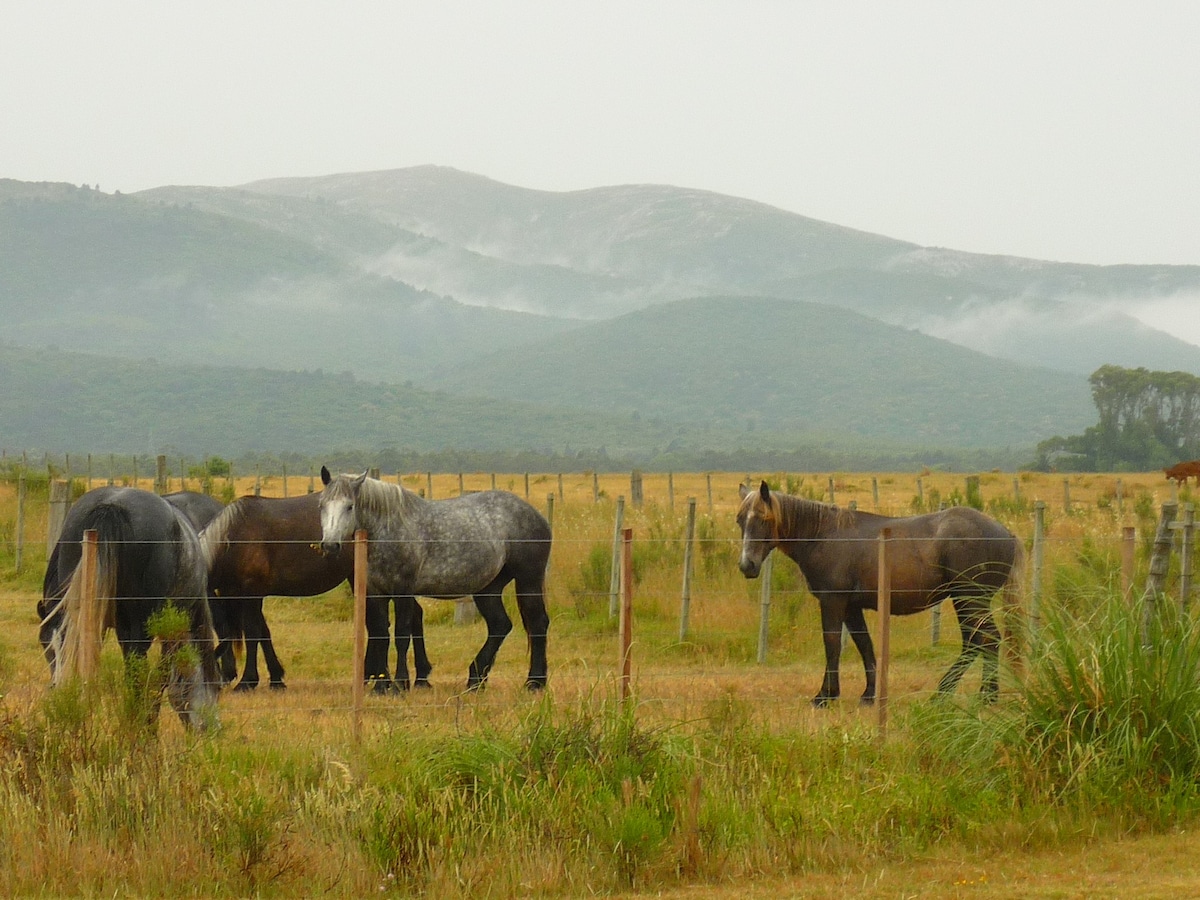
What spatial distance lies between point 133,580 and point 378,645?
2713mm

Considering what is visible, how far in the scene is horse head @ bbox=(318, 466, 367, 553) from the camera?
38.5 feet

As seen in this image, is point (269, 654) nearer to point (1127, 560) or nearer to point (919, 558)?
point (919, 558)

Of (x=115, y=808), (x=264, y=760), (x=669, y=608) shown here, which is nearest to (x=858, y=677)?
(x=669, y=608)

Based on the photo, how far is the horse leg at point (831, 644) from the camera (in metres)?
11.7

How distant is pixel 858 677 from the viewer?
44.1 ft

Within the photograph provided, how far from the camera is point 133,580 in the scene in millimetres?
10125

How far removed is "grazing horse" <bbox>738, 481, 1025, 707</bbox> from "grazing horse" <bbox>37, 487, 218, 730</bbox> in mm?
4281

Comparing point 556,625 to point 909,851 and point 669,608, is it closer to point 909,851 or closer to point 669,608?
point 669,608

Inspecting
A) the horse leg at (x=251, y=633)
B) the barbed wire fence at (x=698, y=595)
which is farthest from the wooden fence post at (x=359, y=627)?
the horse leg at (x=251, y=633)

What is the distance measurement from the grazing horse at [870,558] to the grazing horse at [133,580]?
428 centimetres

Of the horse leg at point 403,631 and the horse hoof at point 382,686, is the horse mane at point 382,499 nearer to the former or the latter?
the horse leg at point 403,631

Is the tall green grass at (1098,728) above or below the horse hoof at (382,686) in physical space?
above

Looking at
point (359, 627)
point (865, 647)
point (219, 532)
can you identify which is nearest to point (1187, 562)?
point (865, 647)

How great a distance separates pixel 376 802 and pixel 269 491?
4129cm
